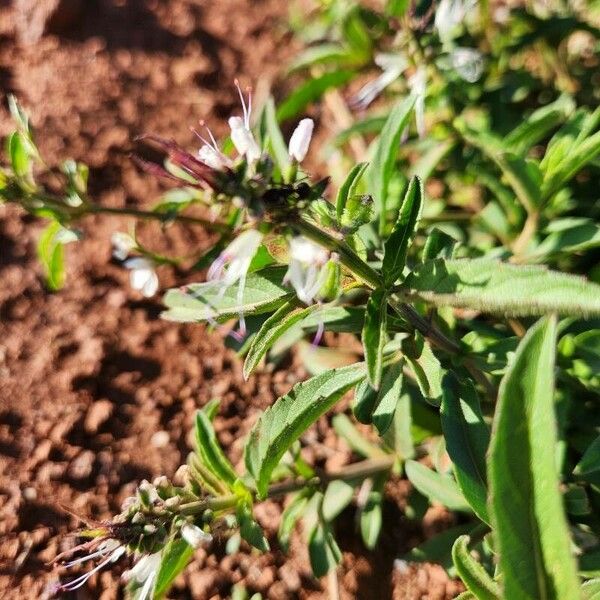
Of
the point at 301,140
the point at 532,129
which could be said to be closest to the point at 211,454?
the point at 301,140

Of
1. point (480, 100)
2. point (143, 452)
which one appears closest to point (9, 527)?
point (143, 452)

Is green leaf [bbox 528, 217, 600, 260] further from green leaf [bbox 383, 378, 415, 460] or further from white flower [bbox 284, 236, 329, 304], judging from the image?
white flower [bbox 284, 236, 329, 304]

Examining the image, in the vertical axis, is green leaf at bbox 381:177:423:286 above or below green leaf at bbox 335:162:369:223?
below

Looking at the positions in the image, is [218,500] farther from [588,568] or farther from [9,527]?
[588,568]

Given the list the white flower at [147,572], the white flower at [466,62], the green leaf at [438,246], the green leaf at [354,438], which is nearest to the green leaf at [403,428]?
the green leaf at [354,438]

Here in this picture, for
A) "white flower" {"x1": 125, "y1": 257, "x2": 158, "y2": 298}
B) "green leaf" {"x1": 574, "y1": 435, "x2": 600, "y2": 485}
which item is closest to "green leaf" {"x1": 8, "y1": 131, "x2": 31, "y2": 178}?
"white flower" {"x1": 125, "y1": 257, "x2": 158, "y2": 298}
